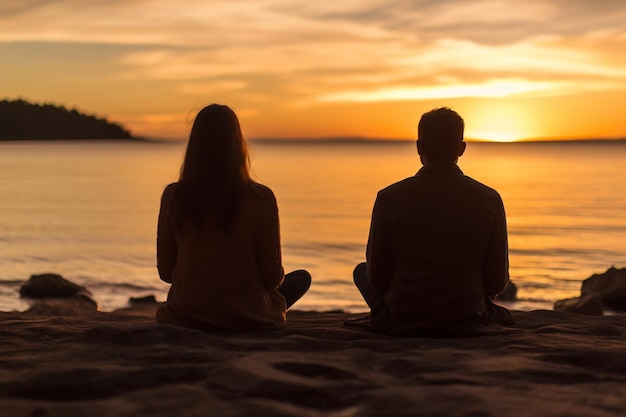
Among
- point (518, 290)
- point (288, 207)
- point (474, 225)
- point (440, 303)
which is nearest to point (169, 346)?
point (440, 303)

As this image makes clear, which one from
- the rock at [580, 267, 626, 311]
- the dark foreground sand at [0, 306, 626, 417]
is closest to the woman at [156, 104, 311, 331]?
the dark foreground sand at [0, 306, 626, 417]

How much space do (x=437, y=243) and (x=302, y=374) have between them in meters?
1.54

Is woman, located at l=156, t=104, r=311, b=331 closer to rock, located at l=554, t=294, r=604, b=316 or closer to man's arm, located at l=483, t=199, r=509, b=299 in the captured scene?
man's arm, located at l=483, t=199, r=509, b=299

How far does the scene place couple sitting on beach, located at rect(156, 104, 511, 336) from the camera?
484cm

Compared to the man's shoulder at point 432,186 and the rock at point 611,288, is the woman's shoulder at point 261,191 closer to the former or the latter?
the man's shoulder at point 432,186

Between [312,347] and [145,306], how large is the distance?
9.38 metres

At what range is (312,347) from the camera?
14.8 ft

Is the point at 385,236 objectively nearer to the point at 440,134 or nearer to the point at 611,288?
the point at 440,134

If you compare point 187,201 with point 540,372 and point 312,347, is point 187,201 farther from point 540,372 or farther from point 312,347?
point 540,372

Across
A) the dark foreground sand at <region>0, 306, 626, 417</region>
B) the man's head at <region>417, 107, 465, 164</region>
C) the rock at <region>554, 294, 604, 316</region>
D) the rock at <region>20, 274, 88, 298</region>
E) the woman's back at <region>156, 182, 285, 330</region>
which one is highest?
the man's head at <region>417, 107, 465, 164</region>

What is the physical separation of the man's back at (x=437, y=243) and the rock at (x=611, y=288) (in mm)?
8706

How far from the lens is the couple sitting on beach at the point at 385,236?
15.9ft

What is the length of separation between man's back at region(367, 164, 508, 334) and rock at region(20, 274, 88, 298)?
1045cm

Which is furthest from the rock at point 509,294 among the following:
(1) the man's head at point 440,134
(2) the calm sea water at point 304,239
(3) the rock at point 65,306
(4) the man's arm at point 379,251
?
(1) the man's head at point 440,134
